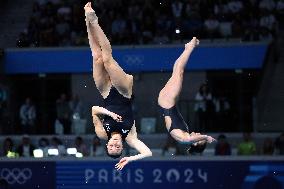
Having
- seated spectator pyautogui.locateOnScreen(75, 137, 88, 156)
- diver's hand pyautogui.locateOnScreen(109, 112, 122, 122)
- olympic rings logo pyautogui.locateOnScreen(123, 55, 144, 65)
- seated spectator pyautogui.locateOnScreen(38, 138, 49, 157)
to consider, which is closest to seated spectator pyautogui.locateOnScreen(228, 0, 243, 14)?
olympic rings logo pyautogui.locateOnScreen(123, 55, 144, 65)

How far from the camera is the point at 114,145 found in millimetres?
14695

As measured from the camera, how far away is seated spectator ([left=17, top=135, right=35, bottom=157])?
22312 millimetres

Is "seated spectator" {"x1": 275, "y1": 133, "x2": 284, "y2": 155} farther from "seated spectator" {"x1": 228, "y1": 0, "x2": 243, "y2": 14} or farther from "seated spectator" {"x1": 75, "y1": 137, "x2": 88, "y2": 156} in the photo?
"seated spectator" {"x1": 228, "y1": 0, "x2": 243, "y2": 14}

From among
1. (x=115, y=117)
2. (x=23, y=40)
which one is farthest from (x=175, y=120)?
(x=23, y=40)

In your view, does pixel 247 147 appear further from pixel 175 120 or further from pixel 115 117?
pixel 115 117

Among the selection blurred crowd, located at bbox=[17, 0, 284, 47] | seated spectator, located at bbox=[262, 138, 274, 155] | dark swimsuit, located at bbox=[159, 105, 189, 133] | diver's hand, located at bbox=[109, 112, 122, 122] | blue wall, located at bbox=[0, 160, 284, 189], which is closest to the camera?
diver's hand, located at bbox=[109, 112, 122, 122]

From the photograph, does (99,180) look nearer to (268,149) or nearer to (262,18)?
(268,149)

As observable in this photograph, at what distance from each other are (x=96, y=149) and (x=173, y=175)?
2723mm

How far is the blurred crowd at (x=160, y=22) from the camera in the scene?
24.7 meters

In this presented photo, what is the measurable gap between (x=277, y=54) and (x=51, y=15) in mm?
6616

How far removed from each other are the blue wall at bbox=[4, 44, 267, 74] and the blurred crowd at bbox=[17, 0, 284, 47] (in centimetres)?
31

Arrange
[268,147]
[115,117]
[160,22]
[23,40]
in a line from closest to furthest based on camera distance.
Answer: [115,117], [268,147], [160,22], [23,40]

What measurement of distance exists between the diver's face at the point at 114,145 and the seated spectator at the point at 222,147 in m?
6.98

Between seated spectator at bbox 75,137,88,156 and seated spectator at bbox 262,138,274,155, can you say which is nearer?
seated spectator at bbox 262,138,274,155
